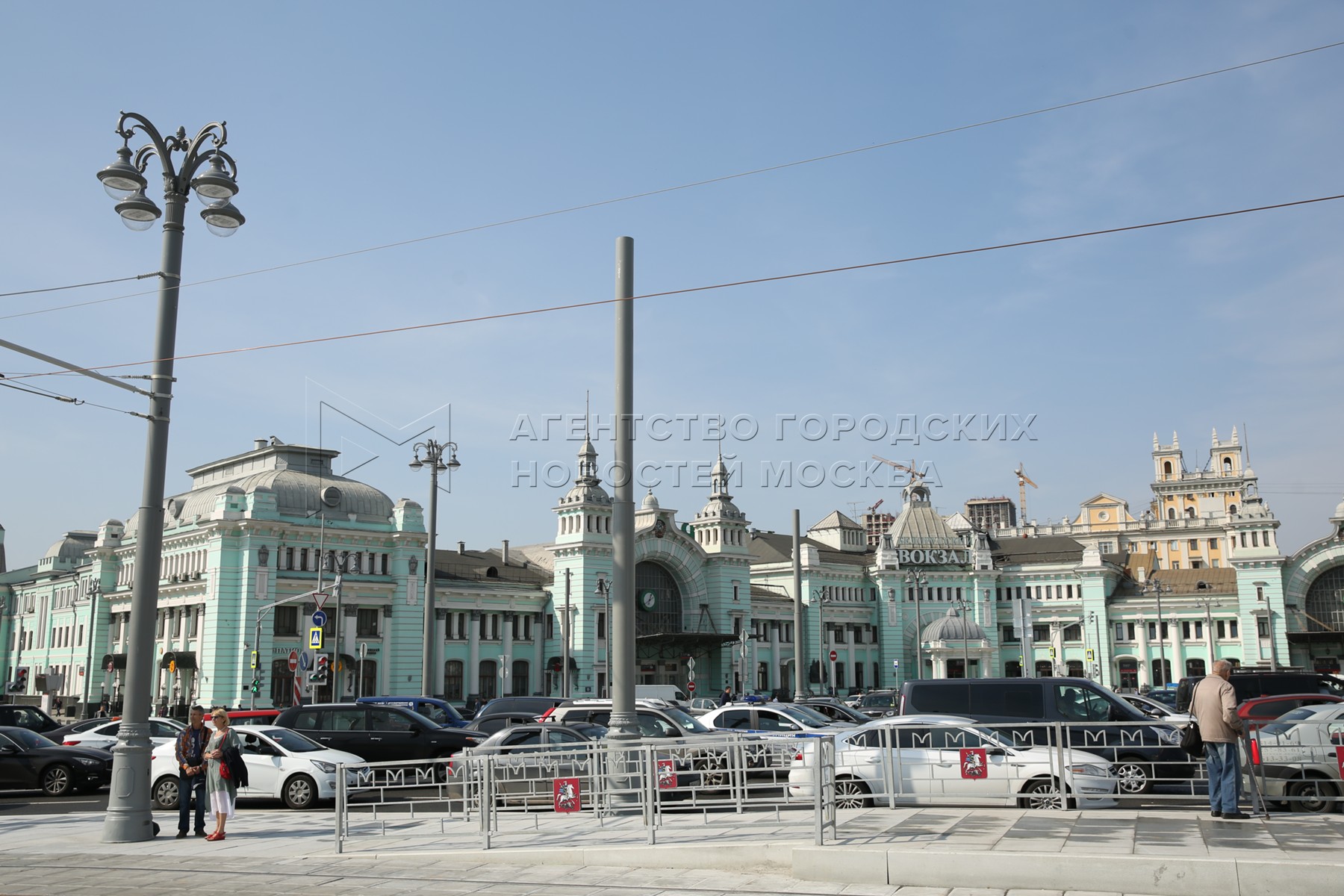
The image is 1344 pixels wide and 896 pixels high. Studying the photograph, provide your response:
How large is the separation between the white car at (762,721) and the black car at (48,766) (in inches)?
538

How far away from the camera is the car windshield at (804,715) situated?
27.8 m

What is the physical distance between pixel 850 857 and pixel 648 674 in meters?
69.3

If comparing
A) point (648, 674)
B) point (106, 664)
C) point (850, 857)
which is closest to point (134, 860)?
point (850, 857)

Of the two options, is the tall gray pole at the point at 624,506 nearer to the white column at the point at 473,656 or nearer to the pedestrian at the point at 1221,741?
the pedestrian at the point at 1221,741

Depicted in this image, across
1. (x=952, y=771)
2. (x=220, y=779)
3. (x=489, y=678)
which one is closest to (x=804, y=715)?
(x=952, y=771)

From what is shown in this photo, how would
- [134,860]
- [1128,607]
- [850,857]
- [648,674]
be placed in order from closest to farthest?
[850,857]
[134,860]
[648,674]
[1128,607]

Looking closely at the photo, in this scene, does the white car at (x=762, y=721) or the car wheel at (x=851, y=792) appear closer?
the car wheel at (x=851, y=792)

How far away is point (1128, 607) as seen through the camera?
97125 mm

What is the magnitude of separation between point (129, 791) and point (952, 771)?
38.7ft

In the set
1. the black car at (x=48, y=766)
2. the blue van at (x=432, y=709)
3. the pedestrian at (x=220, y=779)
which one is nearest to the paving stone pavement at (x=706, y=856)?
the pedestrian at (x=220, y=779)

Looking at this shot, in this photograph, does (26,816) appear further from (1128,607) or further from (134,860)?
(1128,607)

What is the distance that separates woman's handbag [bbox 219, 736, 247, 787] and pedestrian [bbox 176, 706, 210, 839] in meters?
0.35

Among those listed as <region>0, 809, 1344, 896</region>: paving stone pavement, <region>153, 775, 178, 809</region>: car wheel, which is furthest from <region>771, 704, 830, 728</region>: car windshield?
<region>153, 775, 178, 809</region>: car wheel

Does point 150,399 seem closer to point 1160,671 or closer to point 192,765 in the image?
point 192,765
